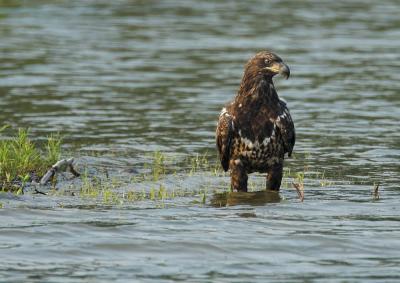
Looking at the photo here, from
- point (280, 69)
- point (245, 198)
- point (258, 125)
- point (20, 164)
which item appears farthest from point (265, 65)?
point (20, 164)

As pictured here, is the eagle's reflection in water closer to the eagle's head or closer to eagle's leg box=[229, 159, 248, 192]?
eagle's leg box=[229, 159, 248, 192]

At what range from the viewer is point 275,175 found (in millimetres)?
13055

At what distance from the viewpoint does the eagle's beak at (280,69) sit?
12.8 meters

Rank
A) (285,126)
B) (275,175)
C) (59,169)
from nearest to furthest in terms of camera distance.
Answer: (285,126) < (275,175) < (59,169)

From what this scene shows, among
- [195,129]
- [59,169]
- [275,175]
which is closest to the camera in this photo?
[275,175]

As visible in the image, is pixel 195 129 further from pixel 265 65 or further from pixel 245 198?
pixel 265 65

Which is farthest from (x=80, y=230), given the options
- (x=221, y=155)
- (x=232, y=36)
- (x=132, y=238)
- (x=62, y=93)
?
(x=232, y=36)

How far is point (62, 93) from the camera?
21.7 meters

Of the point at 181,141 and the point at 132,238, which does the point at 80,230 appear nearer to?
the point at 132,238

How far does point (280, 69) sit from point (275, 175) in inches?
44.9

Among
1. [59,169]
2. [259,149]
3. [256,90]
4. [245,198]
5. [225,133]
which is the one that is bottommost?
[245,198]

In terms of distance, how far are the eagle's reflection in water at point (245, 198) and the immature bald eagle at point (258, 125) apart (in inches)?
9.7

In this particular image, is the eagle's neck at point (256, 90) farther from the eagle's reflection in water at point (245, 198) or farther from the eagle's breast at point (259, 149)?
the eagle's reflection in water at point (245, 198)

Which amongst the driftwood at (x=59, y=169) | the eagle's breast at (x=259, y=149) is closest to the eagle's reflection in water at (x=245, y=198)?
the eagle's breast at (x=259, y=149)
